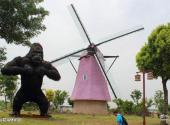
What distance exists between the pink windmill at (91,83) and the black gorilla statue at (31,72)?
23148 mm

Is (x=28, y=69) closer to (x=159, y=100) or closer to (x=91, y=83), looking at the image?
(x=91, y=83)

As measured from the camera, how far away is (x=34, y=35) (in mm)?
22219

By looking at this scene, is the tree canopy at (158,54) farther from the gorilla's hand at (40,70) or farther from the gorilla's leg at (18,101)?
the gorilla's leg at (18,101)

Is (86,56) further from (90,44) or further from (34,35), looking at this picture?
(34,35)

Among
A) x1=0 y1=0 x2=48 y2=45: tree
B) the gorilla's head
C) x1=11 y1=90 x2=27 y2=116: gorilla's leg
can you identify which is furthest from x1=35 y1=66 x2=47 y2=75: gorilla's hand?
x1=0 y1=0 x2=48 y2=45: tree

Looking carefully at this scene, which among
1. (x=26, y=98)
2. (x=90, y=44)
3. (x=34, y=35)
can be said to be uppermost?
(x=90, y=44)

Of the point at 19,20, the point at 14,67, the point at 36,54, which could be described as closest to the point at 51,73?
the point at 36,54

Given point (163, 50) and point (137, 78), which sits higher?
point (163, 50)

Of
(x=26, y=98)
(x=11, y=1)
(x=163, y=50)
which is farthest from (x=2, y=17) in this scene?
(x=163, y=50)

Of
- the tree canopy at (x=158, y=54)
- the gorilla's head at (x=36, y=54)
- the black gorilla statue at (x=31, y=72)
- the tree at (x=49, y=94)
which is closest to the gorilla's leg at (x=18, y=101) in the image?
the black gorilla statue at (x=31, y=72)

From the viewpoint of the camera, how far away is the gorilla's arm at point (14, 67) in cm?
2642

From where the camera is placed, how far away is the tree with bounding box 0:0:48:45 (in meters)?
20.0

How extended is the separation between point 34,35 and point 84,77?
3079 centimetres

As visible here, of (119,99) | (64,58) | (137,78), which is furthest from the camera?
(119,99)
